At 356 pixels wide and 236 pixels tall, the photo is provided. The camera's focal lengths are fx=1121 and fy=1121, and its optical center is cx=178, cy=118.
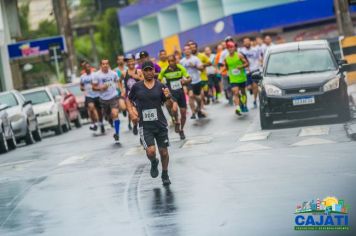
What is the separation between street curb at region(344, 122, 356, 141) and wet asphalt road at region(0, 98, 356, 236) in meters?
0.15

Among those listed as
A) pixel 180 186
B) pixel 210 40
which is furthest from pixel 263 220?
pixel 210 40

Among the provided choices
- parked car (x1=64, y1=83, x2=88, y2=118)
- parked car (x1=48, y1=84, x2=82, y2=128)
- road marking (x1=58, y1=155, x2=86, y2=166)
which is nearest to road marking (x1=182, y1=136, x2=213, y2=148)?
road marking (x1=58, y1=155, x2=86, y2=166)

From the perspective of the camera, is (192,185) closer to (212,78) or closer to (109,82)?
(109,82)

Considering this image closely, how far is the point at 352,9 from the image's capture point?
52125 mm

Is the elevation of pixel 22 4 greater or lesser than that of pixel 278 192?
greater

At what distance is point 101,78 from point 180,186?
1259cm

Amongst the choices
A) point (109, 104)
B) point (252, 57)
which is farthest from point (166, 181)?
point (252, 57)

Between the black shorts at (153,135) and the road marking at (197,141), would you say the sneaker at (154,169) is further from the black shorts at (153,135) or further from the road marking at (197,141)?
the road marking at (197,141)

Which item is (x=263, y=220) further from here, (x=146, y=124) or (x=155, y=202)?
(x=146, y=124)

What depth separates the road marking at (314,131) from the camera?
64.6 ft

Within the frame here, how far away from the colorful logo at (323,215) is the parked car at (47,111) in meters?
23.3

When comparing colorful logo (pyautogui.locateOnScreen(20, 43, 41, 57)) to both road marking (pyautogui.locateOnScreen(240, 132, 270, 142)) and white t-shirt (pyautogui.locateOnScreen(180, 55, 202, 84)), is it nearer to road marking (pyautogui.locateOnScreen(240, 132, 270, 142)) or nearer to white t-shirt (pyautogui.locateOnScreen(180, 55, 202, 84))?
white t-shirt (pyautogui.locateOnScreen(180, 55, 202, 84))

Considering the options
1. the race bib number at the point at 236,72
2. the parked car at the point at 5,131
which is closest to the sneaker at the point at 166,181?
the parked car at the point at 5,131

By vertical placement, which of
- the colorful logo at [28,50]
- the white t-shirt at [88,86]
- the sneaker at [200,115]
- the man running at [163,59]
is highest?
the colorful logo at [28,50]
